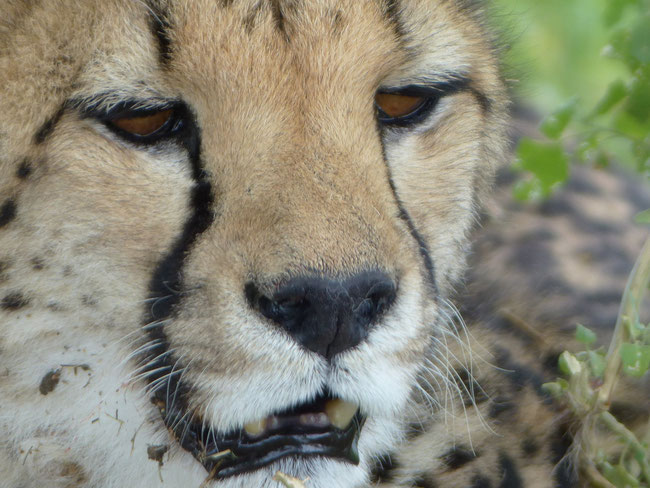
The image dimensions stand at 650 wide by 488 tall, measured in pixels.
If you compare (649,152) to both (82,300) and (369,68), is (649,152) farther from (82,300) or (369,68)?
(82,300)

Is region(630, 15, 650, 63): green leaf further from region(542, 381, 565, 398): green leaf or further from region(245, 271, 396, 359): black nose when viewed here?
region(245, 271, 396, 359): black nose

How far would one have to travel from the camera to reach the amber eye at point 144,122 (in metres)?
1.42

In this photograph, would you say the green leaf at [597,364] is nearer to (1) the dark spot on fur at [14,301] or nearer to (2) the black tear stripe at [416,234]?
(2) the black tear stripe at [416,234]

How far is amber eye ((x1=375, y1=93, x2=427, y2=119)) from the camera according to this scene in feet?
5.19

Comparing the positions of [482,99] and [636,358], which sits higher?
[482,99]

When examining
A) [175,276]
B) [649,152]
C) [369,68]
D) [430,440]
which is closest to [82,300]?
[175,276]

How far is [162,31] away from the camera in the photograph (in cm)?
139

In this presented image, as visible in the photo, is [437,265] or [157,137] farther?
[437,265]

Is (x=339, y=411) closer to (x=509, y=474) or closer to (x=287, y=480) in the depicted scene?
(x=287, y=480)

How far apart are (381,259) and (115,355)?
1.35ft

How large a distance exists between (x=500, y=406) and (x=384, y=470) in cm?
23

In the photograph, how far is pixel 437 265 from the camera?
167 cm

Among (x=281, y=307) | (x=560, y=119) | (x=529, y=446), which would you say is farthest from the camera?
(x=529, y=446)

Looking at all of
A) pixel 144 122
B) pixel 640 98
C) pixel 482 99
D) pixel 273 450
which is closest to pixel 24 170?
pixel 144 122
